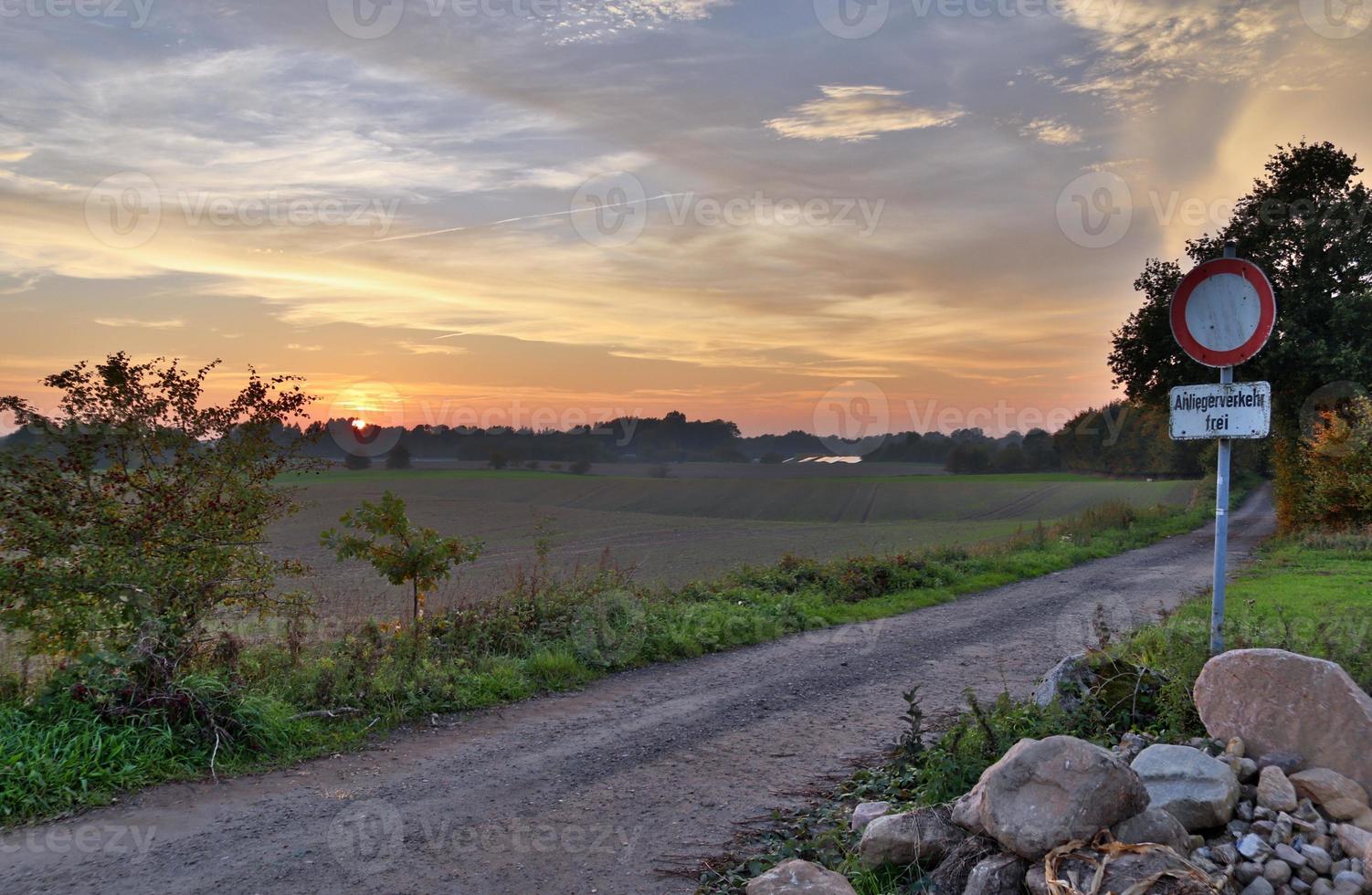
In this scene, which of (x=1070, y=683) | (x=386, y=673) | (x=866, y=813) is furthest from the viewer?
(x=386, y=673)

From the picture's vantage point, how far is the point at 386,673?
8445mm

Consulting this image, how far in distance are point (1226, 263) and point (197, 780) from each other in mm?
8585

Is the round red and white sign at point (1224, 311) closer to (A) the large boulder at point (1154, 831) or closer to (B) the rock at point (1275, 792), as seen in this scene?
(B) the rock at point (1275, 792)

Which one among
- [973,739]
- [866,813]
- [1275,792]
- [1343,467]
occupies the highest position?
[1343,467]

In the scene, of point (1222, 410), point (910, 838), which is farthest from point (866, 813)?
point (1222, 410)

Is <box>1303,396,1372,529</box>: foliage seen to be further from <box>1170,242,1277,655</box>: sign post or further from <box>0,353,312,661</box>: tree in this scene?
<box>0,353,312,661</box>: tree

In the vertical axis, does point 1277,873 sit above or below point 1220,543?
below

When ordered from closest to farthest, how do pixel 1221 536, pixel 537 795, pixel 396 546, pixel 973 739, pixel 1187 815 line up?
pixel 1187 815
pixel 973 739
pixel 537 795
pixel 1221 536
pixel 396 546

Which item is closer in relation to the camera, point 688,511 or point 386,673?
point 386,673

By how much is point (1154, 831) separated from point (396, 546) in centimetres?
777

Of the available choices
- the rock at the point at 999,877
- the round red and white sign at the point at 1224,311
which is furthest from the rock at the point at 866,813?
the round red and white sign at the point at 1224,311

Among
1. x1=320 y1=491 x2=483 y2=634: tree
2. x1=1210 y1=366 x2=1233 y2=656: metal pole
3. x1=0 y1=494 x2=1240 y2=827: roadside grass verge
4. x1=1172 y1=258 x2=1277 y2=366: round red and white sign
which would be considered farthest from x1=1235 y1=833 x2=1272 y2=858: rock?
x1=320 y1=491 x2=483 y2=634: tree

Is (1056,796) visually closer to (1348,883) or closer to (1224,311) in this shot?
(1348,883)

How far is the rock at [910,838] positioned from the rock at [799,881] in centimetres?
28
